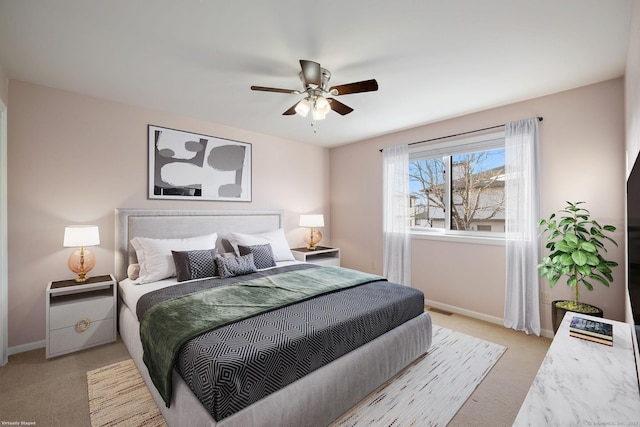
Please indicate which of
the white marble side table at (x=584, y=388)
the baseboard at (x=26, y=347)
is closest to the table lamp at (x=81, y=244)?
the baseboard at (x=26, y=347)

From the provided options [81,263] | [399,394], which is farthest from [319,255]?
[81,263]

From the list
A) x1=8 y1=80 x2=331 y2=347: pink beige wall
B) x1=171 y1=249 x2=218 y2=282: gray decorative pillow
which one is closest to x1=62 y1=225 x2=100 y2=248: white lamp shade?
x1=8 y1=80 x2=331 y2=347: pink beige wall

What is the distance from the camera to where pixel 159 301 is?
222cm

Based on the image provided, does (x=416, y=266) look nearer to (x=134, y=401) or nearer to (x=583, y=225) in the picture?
(x=583, y=225)

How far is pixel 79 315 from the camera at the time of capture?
8.64 feet

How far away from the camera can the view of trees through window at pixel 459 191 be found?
360 centimetres

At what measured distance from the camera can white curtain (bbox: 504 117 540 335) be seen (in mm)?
3029

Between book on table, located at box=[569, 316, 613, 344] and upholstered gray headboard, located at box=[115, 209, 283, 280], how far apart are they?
11.4 ft

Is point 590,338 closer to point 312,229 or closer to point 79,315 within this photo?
point 312,229

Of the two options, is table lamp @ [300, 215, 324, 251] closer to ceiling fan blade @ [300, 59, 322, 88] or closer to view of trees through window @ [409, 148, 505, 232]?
view of trees through window @ [409, 148, 505, 232]

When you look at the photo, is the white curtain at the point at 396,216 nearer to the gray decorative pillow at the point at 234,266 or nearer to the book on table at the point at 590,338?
the gray decorative pillow at the point at 234,266

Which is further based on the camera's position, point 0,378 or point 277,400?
point 0,378

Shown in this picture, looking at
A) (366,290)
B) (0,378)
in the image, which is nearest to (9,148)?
(0,378)

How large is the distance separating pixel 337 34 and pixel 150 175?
8.79ft
